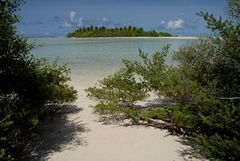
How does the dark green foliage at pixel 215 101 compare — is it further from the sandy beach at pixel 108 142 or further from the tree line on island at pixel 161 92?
the sandy beach at pixel 108 142

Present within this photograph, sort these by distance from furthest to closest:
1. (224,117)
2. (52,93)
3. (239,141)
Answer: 1. (52,93)
2. (224,117)
3. (239,141)

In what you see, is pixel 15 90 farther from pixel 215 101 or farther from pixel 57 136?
pixel 215 101

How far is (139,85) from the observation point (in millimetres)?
11391

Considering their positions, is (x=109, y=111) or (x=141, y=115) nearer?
(x=141, y=115)

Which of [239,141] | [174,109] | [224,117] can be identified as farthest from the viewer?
[174,109]

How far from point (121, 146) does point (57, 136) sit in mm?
1969

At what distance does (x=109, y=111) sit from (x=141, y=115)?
133cm

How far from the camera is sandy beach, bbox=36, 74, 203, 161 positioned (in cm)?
778

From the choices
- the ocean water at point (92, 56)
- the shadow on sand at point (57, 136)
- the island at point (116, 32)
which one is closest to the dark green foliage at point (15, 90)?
the shadow on sand at point (57, 136)

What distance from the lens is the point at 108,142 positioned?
8.83 metres

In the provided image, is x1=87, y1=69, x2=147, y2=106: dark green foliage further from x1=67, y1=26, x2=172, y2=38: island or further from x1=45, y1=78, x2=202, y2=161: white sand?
x1=67, y1=26, x2=172, y2=38: island

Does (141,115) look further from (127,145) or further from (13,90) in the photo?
(13,90)

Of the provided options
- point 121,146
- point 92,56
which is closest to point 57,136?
point 121,146

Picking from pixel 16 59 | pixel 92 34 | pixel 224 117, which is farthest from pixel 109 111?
pixel 92 34
